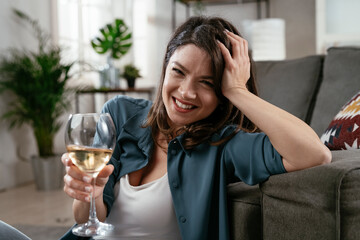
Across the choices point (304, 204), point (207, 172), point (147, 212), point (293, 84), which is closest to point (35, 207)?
point (293, 84)

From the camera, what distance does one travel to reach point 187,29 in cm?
118

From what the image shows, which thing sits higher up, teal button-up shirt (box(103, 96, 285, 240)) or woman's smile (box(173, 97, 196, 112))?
woman's smile (box(173, 97, 196, 112))

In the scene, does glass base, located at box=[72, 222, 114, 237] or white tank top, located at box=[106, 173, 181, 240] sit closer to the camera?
Answer: glass base, located at box=[72, 222, 114, 237]

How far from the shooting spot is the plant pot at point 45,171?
11.9 ft

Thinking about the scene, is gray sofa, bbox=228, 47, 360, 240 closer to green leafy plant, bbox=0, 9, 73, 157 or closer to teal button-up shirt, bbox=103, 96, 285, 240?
teal button-up shirt, bbox=103, 96, 285, 240

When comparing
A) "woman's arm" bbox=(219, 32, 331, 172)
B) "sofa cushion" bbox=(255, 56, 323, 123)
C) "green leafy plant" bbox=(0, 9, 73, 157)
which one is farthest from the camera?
"green leafy plant" bbox=(0, 9, 73, 157)

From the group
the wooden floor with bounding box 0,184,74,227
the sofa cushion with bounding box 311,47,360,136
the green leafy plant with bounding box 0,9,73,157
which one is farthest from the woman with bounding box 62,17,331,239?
the green leafy plant with bounding box 0,9,73,157

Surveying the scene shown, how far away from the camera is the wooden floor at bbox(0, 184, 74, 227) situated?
2750mm

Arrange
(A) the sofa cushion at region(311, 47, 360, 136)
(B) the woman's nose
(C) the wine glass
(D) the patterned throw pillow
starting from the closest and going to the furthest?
(C) the wine glass
(B) the woman's nose
(D) the patterned throw pillow
(A) the sofa cushion at region(311, 47, 360, 136)

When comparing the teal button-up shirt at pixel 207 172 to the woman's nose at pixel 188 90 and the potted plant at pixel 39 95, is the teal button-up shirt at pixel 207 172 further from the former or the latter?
the potted plant at pixel 39 95

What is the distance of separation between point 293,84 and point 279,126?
3.65 feet

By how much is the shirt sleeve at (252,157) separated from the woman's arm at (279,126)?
0.03 m

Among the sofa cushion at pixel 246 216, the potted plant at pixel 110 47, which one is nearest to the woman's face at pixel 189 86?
the sofa cushion at pixel 246 216

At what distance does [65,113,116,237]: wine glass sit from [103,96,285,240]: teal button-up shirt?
325 mm
